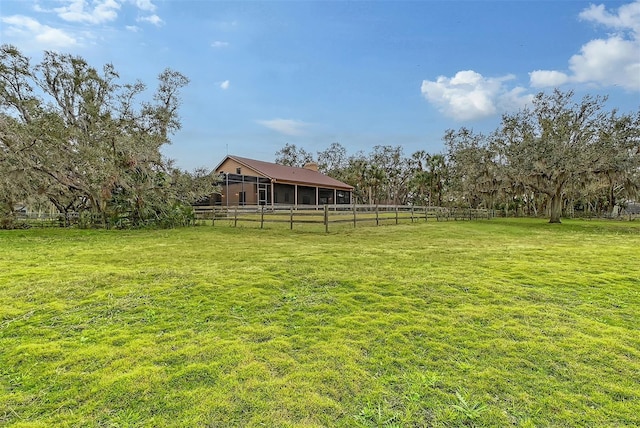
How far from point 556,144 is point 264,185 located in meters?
18.1

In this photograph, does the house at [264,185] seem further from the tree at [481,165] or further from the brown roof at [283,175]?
the tree at [481,165]

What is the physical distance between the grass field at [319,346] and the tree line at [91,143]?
736 cm

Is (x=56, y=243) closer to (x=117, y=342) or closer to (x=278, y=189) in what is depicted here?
(x=117, y=342)

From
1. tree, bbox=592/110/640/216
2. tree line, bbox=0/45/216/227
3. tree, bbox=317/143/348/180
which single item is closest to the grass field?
tree line, bbox=0/45/216/227

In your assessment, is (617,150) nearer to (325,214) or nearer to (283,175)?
(325,214)

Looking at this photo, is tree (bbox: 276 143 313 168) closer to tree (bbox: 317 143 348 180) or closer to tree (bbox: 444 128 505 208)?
tree (bbox: 317 143 348 180)

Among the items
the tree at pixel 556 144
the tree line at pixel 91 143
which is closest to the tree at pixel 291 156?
the tree line at pixel 91 143

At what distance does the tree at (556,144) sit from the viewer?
16.3 m

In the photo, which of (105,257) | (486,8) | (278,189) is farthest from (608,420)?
(278,189)

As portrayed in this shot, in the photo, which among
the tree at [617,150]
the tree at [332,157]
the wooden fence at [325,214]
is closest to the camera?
the wooden fence at [325,214]

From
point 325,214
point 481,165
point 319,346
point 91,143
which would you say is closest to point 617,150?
point 481,165

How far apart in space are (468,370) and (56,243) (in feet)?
37.9

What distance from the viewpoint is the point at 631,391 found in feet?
7.81

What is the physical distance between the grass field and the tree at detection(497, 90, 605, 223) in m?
12.6
